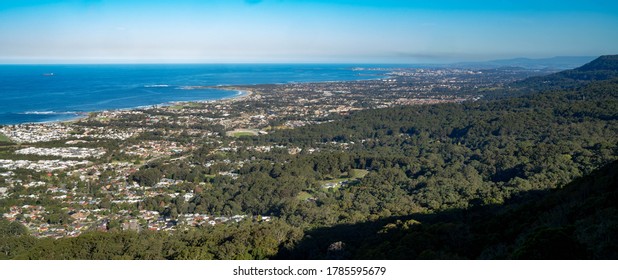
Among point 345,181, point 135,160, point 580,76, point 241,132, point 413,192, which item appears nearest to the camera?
point 413,192

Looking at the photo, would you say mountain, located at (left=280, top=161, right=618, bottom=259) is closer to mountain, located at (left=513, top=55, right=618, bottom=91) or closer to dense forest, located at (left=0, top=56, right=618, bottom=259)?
dense forest, located at (left=0, top=56, right=618, bottom=259)

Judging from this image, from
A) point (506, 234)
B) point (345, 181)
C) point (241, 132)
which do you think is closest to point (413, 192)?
point (345, 181)

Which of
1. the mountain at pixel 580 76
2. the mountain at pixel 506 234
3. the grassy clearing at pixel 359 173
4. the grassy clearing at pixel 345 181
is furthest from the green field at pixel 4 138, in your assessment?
the mountain at pixel 580 76

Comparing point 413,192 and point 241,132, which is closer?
point 413,192

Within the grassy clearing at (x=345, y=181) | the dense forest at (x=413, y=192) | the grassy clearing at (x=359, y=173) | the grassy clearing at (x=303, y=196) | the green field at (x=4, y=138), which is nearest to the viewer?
the dense forest at (x=413, y=192)

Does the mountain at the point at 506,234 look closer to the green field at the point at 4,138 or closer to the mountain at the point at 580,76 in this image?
the green field at the point at 4,138

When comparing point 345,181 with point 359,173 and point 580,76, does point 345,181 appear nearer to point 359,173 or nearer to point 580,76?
point 359,173

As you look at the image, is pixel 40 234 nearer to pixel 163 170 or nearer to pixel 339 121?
pixel 163 170

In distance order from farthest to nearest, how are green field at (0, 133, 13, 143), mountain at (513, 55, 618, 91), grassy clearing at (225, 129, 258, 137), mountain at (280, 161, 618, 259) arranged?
mountain at (513, 55, 618, 91) → grassy clearing at (225, 129, 258, 137) → green field at (0, 133, 13, 143) → mountain at (280, 161, 618, 259)

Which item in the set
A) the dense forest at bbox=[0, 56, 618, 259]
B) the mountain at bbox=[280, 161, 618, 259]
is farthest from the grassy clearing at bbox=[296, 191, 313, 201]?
the mountain at bbox=[280, 161, 618, 259]

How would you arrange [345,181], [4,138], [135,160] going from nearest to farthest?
1. [345,181]
2. [135,160]
3. [4,138]
